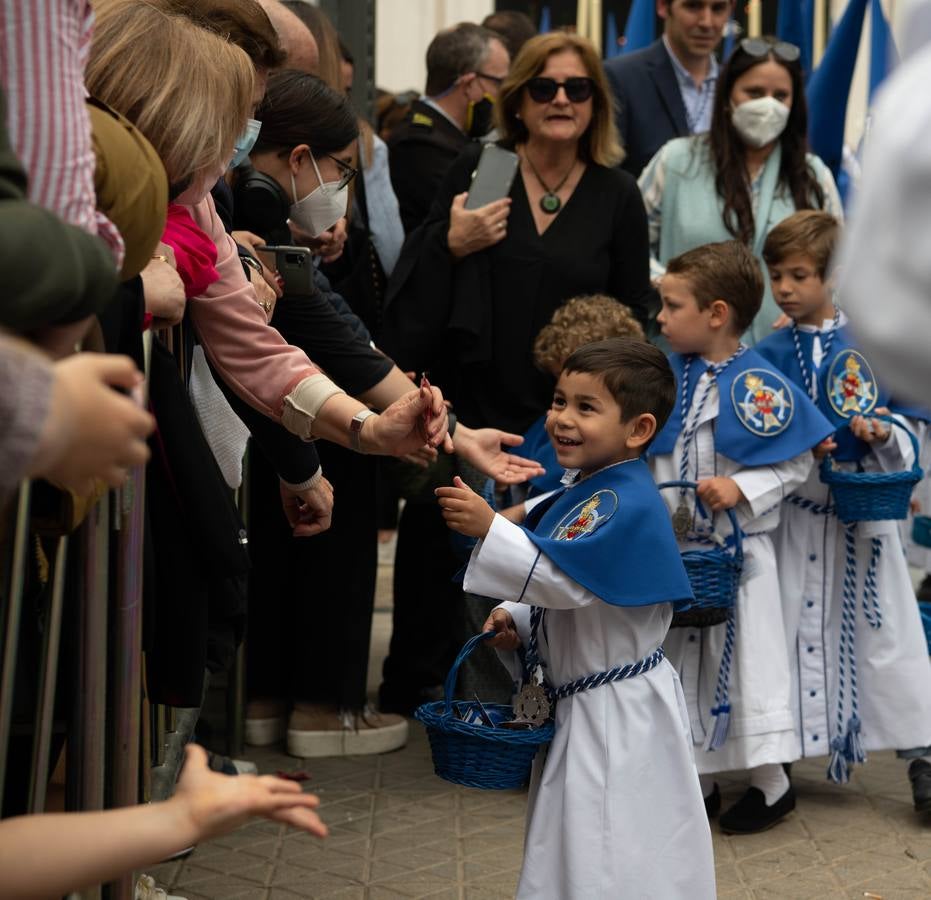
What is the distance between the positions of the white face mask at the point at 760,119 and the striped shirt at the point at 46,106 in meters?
4.25

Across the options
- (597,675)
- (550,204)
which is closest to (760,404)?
(550,204)

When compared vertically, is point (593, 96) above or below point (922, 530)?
above

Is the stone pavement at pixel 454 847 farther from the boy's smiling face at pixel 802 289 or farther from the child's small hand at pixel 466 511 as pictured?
the boy's smiling face at pixel 802 289

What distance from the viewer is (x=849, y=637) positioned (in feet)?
18.0

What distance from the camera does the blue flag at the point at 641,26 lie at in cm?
1002

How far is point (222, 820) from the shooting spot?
2188 mm

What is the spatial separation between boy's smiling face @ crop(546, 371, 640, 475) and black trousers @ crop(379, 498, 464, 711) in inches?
102

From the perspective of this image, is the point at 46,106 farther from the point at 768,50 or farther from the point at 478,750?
the point at 768,50

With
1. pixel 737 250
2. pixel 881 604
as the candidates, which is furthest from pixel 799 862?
pixel 737 250

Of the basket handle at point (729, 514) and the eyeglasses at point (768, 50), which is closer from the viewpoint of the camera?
the basket handle at point (729, 514)

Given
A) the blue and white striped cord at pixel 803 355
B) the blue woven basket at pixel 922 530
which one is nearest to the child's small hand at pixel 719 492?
the blue and white striped cord at pixel 803 355

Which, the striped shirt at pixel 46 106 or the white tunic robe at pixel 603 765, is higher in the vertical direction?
the striped shirt at pixel 46 106

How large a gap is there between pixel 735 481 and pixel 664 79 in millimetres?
2613

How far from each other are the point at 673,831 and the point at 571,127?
288 cm
